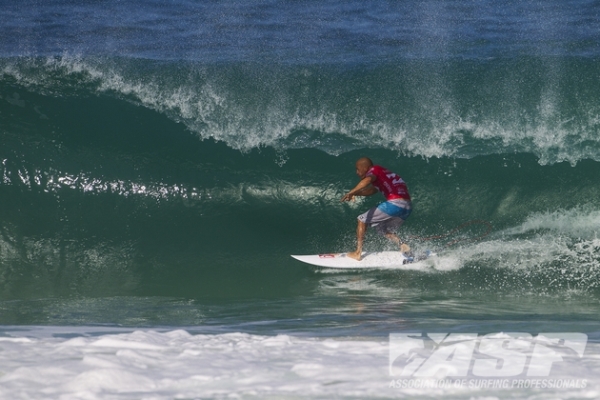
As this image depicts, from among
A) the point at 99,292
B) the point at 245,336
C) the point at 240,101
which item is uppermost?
the point at 240,101

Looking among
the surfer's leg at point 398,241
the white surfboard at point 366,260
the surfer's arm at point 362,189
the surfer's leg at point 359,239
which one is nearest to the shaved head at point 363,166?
the surfer's arm at point 362,189

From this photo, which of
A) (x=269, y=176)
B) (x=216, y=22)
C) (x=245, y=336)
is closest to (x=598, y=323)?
(x=245, y=336)

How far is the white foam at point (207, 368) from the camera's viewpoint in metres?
4.20

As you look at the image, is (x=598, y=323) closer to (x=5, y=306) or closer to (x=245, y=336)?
(x=245, y=336)

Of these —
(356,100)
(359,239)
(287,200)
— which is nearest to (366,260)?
(359,239)

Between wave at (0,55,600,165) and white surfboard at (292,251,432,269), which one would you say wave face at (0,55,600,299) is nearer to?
wave at (0,55,600,165)

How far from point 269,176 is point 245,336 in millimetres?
5468

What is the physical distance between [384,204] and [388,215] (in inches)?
5.5

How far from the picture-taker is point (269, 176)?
10875 millimetres

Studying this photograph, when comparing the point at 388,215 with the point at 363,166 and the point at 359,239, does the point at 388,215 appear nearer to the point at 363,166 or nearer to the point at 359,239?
the point at 359,239

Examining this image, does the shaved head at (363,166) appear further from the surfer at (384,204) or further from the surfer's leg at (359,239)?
the surfer's leg at (359,239)

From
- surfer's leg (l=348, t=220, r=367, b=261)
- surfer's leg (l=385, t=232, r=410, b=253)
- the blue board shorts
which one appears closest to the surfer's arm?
the blue board shorts

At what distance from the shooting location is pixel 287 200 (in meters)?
10.6

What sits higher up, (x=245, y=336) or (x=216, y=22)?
(x=216, y=22)
